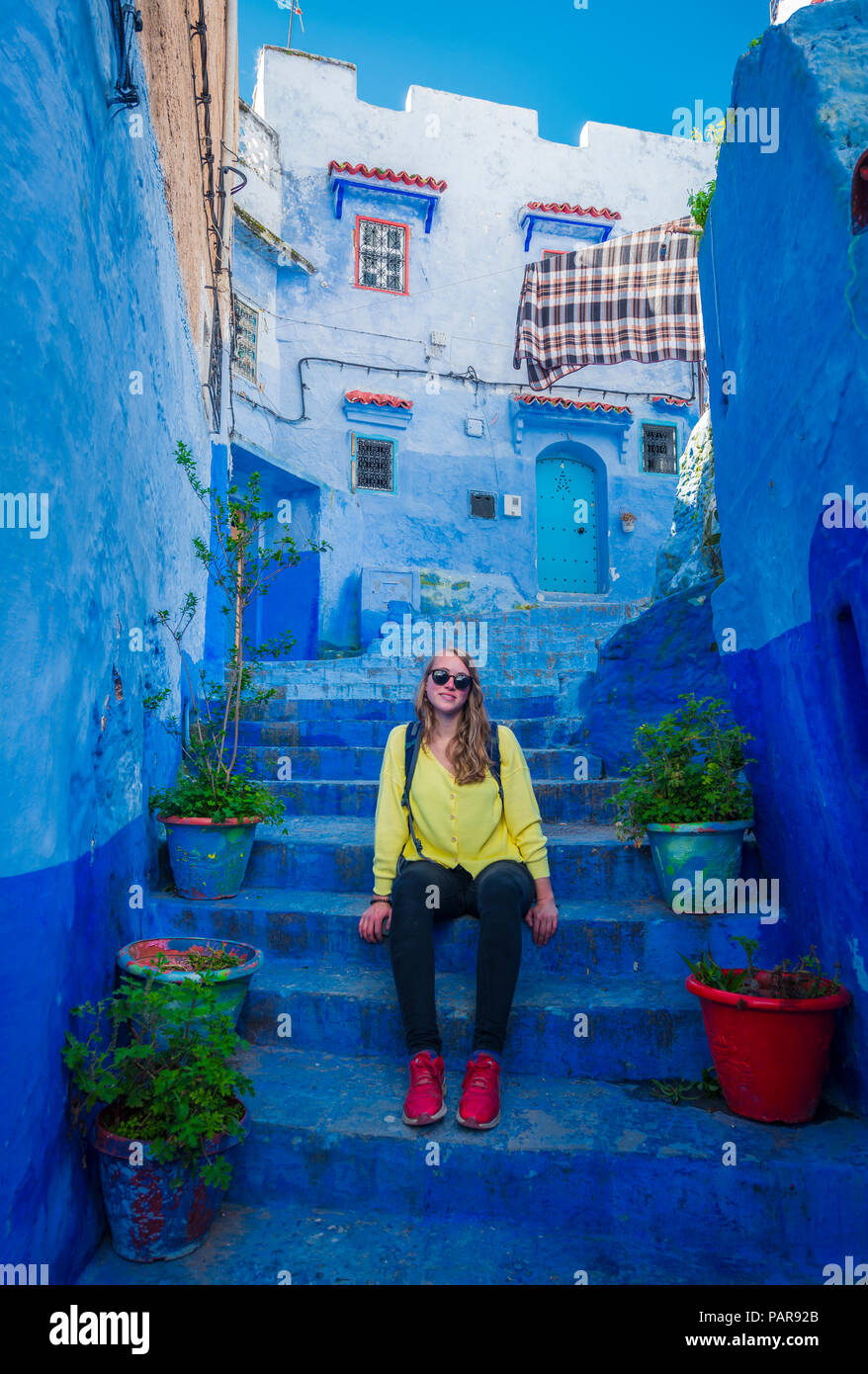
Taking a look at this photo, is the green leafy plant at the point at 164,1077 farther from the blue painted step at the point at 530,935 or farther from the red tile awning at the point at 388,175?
the red tile awning at the point at 388,175

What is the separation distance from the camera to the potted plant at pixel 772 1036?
2.16m

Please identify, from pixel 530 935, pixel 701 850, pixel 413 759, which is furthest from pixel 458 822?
pixel 701 850

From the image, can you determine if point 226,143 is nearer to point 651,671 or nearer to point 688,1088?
point 651,671

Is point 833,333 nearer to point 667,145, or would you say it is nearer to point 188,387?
point 188,387

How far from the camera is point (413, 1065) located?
93.6 inches

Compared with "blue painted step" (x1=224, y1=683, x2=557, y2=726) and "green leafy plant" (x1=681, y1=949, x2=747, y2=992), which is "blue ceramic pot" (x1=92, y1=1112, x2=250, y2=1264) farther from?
"blue painted step" (x1=224, y1=683, x2=557, y2=726)

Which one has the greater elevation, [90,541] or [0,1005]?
[90,541]

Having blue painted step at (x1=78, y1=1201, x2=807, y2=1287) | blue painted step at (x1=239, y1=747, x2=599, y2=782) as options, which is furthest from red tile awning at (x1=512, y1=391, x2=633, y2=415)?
blue painted step at (x1=78, y1=1201, x2=807, y2=1287)

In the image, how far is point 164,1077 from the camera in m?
1.98

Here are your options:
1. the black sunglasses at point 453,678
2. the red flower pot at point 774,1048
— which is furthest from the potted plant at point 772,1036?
the black sunglasses at point 453,678

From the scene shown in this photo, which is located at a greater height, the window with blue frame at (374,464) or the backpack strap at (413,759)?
the window with blue frame at (374,464)

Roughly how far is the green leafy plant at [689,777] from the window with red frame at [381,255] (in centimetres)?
1007
